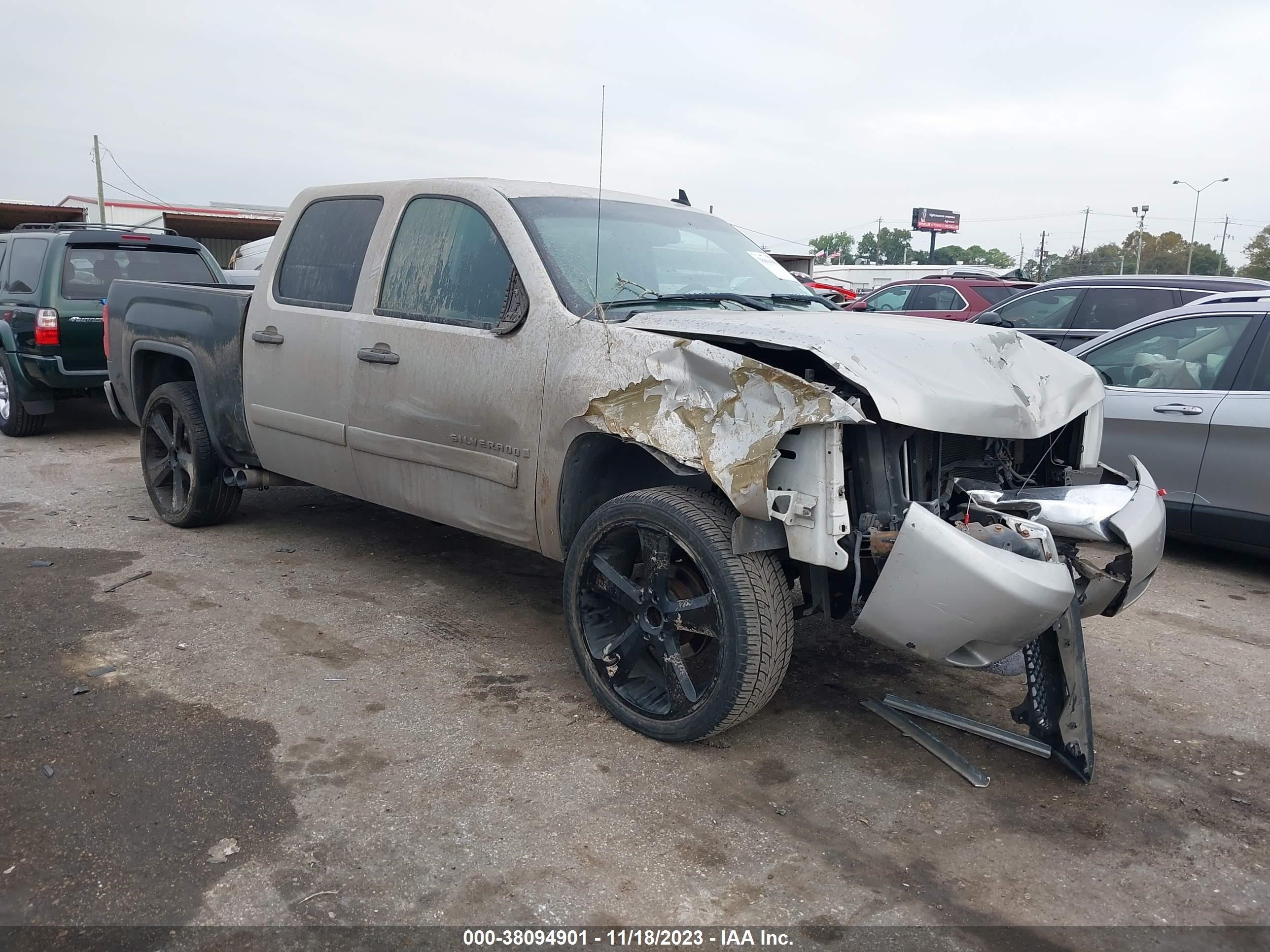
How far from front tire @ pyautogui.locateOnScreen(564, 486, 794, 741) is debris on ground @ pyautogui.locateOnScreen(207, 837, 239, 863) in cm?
128

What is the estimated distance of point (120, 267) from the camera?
8.85 meters

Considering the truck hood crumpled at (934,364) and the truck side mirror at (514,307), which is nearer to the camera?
the truck hood crumpled at (934,364)

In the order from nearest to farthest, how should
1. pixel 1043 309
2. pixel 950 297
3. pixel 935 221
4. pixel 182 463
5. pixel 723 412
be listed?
1. pixel 723 412
2. pixel 182 463
3. pixel 1043 309
4. pixel 950 297
5. pixel 935 221

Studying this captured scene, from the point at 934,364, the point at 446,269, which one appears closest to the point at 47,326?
the point at 446,269

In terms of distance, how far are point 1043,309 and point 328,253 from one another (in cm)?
692

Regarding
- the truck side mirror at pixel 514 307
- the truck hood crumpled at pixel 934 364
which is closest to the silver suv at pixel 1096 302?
the truck hood crumpled at pixel 934 364

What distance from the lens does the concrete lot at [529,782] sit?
255 cm

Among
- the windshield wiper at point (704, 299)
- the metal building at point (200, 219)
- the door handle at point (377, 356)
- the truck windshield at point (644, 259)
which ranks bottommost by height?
the door handle at point (377, 356)

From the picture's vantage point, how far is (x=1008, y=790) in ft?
10.3

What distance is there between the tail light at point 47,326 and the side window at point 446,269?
5494mm

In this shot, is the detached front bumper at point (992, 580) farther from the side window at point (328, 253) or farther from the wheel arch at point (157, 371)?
the wheel arch at point (157, 371)

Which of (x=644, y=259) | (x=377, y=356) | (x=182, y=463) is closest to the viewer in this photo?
(x=644, y=259)

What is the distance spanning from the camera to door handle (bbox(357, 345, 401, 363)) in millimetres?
4207

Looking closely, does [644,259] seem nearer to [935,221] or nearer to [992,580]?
[992,580]
